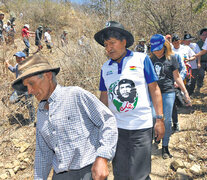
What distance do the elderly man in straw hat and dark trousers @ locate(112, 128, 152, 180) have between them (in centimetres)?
46

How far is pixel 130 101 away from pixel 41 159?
2.90 ft

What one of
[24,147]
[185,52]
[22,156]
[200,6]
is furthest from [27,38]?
[200,6]

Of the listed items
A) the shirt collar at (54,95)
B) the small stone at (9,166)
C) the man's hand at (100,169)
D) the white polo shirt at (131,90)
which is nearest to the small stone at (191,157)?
the white polo shirt at (131,90)

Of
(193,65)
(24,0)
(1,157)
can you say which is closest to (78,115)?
(1,157)

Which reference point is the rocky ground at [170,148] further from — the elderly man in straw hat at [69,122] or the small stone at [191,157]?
the elderly man in straw hat at [69,122]

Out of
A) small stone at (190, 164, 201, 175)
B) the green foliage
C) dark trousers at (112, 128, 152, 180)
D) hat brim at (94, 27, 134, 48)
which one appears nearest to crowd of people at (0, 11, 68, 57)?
hat brim at (94, 27, 134, 48)

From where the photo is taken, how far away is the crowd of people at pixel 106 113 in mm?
1345

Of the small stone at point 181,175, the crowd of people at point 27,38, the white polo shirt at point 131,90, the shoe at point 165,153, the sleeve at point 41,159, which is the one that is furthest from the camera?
the crowd of people at point 27,38

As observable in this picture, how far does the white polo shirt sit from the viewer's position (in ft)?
5.71

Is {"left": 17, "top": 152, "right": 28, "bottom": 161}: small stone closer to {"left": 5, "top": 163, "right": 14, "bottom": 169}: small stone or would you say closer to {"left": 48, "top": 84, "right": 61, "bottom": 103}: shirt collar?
{"left": 5, "top": 163, "right": 14, "bottom": 169}: small stone

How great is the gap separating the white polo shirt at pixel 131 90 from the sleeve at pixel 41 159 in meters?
0.69

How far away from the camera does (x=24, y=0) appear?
16938 mm

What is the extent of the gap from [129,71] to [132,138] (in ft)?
2.05

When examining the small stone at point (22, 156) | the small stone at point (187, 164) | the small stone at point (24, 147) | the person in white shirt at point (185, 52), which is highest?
the person in white shirt at point (185, 52)
